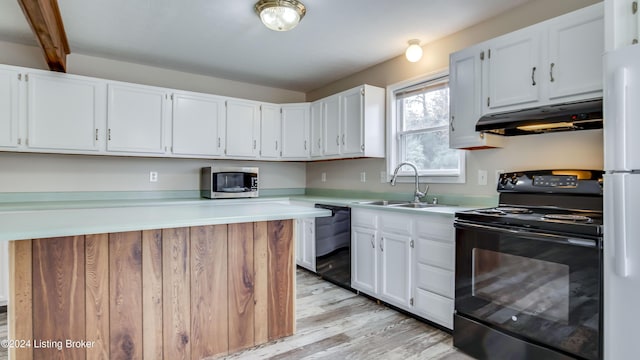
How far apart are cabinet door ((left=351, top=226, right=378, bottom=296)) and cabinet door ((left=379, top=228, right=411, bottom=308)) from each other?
3.3 inches

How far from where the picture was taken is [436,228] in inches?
94.3

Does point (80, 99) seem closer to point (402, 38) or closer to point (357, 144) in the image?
point (357, 144)

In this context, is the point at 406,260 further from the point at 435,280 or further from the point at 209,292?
the point at 209,292

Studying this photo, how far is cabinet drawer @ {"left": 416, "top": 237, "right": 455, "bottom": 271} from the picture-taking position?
7.55 feet

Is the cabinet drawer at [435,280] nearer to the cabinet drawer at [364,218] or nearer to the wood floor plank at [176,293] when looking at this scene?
the cabinet drawer at [364,218]

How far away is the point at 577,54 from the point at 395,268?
185 cm

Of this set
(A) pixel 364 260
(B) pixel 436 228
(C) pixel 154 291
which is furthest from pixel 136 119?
(B) pixel 436 228

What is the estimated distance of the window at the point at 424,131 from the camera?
302cm

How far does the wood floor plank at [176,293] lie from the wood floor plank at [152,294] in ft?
0.08

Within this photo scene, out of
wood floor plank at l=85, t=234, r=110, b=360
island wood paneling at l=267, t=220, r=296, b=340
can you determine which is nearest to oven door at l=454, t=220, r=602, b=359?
island wood paneling at l=267, t=220, r=296, b=340

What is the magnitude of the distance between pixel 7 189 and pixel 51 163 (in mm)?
405

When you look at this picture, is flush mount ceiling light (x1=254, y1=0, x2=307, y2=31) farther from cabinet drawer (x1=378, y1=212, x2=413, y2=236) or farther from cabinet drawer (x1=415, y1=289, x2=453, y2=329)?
cabinet drawer (x1=415, y1=289, x2=453, y2=329)

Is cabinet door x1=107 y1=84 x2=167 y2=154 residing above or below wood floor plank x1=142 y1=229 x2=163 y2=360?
above

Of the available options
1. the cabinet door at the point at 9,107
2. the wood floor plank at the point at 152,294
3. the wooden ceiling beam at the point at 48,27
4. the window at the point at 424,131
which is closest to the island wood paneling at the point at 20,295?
the wood floor plank at the point at 152,294
